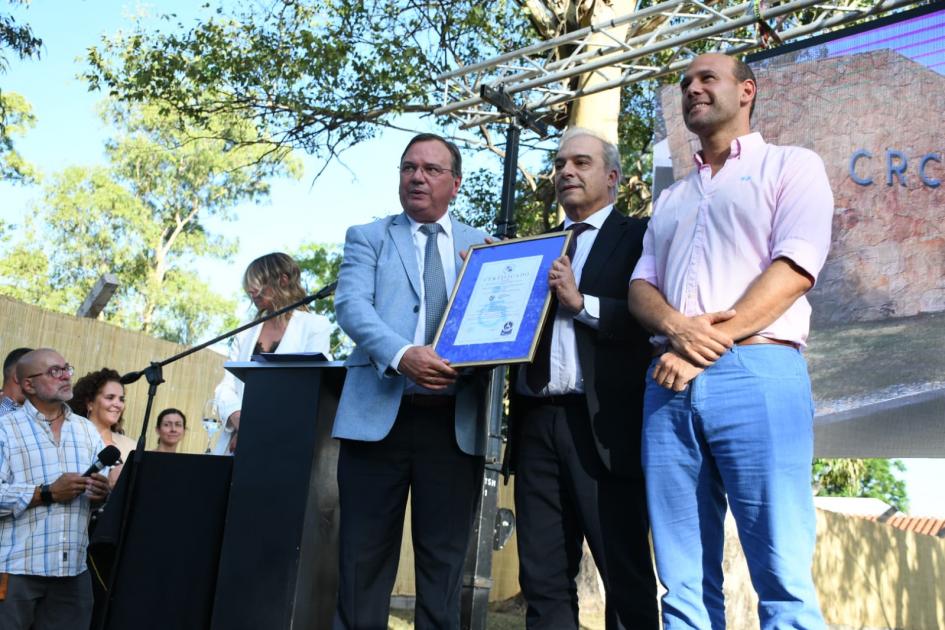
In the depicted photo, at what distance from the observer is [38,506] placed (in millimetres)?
4117

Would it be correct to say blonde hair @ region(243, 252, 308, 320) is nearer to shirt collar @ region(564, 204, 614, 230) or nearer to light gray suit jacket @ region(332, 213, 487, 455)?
light gray suit jacket @ region(332, 213, 487, 455)

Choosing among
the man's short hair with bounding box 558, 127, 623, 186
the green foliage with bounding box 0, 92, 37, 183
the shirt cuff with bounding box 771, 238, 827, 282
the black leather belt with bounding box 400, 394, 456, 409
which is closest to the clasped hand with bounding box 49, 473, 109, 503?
the black leather belt with bounding box 400, 394, 456, 409

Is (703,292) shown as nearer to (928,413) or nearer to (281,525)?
(281,525)

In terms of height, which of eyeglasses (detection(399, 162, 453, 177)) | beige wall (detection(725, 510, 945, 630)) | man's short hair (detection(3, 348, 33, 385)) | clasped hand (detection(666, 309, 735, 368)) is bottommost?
beige wall (detection(725, 510, 945, 630))

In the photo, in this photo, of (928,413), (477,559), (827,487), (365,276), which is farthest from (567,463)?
(827,487)

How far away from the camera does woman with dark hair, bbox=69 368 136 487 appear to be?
5.57 meters

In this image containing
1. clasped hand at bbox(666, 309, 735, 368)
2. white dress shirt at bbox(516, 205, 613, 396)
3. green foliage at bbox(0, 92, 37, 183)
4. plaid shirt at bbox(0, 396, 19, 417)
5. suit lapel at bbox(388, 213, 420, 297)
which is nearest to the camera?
clasped hand at bbox(666, 309, 735, 368)

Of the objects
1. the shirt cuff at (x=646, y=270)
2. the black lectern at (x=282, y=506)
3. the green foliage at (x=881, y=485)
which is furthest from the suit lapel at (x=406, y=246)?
the green foliage at (x=881, y=485)

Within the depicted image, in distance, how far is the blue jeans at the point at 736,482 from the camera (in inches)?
90.4

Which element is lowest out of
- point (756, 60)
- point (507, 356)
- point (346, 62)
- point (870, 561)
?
point (870, 561)

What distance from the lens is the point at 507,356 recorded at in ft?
9.05

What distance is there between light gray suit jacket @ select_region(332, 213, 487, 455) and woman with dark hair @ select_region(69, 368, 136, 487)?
2812mm

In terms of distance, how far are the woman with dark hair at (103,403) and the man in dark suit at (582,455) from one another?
135 inches

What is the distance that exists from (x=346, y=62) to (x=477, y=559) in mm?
9086
